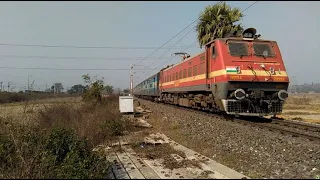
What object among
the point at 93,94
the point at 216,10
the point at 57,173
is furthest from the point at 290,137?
the point at 216,10

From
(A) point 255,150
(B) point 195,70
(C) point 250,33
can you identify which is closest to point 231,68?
(C) point 250,33

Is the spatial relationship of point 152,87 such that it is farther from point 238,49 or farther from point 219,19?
point 238,49

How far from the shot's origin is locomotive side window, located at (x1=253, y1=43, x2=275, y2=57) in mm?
13587

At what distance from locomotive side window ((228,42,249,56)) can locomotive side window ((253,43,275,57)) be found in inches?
17.5

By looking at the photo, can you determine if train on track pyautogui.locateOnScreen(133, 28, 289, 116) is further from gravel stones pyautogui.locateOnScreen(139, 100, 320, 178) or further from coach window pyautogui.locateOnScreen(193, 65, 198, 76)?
coach window pyautogui.locateOnScreen(193, 65, 198, 76)

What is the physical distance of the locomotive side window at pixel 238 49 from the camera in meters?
13.3

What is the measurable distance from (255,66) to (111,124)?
6.40 meters

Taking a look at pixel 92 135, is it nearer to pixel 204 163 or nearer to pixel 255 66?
pixel 204 163

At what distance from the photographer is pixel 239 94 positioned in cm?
1245

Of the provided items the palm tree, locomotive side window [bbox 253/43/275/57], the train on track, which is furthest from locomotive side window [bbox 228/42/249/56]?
the palm tree

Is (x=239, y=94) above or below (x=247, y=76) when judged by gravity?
below

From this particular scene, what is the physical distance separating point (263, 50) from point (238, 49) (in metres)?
1.19

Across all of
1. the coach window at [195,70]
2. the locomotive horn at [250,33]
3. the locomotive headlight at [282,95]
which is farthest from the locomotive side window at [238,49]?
the coach window at [195,70]

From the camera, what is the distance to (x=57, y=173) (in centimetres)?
501
